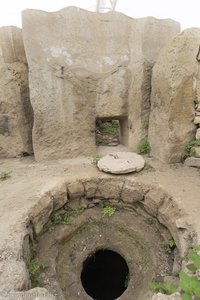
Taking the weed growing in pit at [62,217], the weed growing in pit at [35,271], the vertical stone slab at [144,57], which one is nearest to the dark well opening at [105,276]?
the weed growing in pit at [62,217]

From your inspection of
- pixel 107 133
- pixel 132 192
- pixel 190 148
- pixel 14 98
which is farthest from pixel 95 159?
pixel 14 98

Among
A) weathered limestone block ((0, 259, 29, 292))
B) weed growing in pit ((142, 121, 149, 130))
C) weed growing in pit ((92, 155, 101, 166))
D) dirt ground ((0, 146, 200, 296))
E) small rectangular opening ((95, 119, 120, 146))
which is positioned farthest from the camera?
small rectangular opening ((95, 119, 120, 146))

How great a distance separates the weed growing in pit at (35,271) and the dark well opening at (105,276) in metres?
1.06

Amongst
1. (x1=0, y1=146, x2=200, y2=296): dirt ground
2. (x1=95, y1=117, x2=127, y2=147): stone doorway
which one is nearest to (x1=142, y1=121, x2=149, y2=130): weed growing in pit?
(x1=95, y1=117, x2=127, y2=147): stone doorway

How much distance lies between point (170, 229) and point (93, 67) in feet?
8.13

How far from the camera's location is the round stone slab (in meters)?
2.95

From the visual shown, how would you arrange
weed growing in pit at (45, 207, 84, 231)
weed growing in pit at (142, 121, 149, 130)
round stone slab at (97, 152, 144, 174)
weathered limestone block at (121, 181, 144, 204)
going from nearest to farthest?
weed growing in pit at (45, 207, 84, 231), weathered limestone block at (121, 181, 144, 204), round stone slab at (97, 152, 144, 174), weed growing in pit at (142, 121, 149, 130)

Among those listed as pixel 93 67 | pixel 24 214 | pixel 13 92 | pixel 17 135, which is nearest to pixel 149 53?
pixel 93 67

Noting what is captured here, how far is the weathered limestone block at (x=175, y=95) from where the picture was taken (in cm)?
274

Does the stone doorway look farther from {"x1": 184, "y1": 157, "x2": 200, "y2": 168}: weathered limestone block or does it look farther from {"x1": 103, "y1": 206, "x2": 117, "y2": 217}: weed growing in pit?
{"x1": 103, "y1": 206, "x2": 117, "y2": 217}: weed growing in pit

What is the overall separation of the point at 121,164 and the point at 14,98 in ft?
6.30

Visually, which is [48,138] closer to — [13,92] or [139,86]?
[13,92]

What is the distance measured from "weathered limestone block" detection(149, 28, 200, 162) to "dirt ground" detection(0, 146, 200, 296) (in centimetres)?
36

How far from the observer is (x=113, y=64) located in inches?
129
